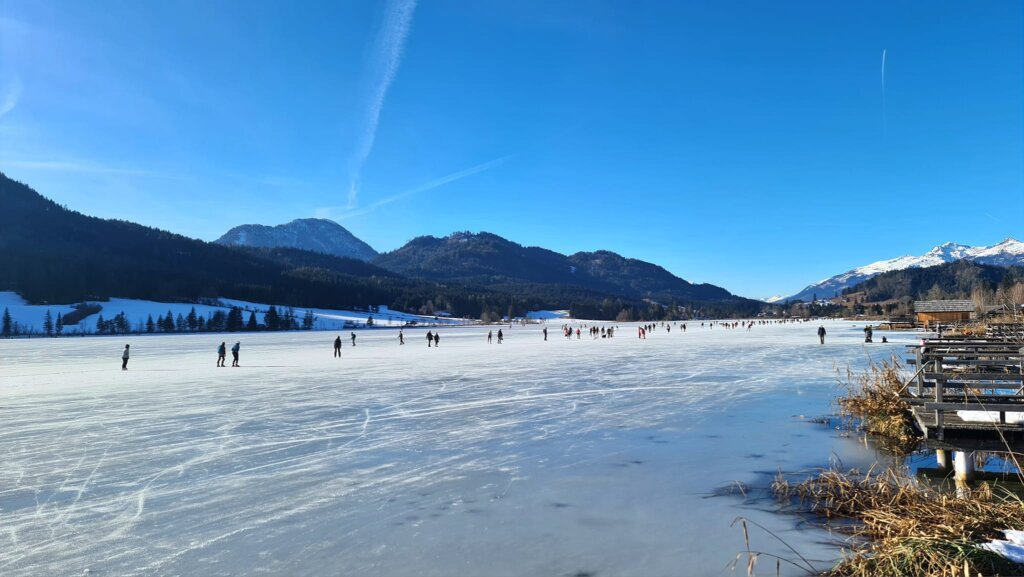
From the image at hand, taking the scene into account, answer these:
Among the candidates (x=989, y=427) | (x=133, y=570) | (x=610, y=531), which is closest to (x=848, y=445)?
(x=989, y=427)

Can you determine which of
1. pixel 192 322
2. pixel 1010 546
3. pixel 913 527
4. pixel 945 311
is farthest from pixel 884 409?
pixel 192 322

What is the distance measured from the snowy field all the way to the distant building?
50.6 metres

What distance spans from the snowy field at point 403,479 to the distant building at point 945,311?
50.6m

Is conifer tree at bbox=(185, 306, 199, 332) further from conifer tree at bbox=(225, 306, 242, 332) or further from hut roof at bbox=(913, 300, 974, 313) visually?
hut roof at bbox=(913, 300, 974, 313)

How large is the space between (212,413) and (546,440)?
6906 millimetres

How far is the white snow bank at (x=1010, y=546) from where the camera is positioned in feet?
10.7

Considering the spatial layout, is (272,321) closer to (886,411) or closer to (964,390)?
(886,411)

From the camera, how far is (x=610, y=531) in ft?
15.3

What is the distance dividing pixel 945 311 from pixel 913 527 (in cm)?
6122

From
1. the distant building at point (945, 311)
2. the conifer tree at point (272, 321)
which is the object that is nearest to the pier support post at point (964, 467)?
the distant building at point (945, 311)

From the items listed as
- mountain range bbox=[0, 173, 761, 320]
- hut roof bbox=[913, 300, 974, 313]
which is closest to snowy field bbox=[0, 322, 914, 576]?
hut roof bbox=[913, 300, 974, 313]

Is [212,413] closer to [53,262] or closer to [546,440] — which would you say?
[546,440]

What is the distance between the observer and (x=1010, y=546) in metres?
3.37

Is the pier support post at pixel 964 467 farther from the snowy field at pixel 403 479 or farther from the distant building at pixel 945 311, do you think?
the distant building at pixel 945 311
